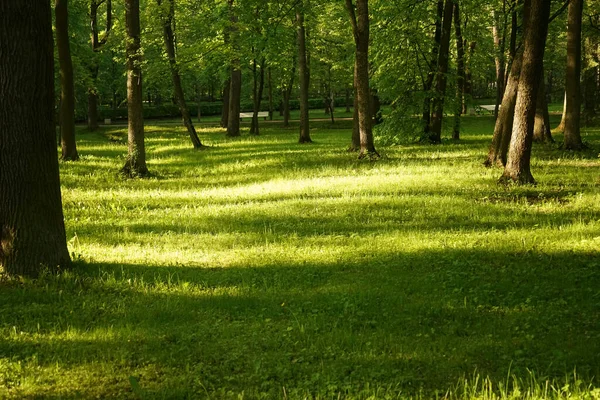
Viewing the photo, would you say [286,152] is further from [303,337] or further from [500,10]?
[303,337]

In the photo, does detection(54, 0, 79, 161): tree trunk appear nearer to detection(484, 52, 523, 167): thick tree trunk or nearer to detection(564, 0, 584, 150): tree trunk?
detection(484, 52, 523, 167): thick tree trunk

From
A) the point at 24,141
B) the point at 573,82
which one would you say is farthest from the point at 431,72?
the point at 24,141

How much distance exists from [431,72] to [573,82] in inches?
255

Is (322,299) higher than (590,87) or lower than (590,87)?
lower

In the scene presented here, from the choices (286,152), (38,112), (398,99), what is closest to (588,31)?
(398,99)

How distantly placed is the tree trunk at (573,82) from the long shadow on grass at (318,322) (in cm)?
1431

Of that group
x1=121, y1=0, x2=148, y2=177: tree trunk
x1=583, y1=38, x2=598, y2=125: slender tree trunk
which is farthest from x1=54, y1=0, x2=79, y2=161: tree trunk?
x1=583, y1=38, x2=598, y2=125: slender tree trunk

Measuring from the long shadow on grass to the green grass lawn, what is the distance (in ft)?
0.07

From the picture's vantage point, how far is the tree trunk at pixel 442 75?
26.3 meters

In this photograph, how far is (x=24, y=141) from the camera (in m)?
8.09

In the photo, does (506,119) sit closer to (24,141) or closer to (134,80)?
(134,80)

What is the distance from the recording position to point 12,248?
8.04 metres

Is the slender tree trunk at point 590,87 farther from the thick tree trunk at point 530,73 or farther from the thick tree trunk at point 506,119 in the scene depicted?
the thick tree trunk at point 530,73

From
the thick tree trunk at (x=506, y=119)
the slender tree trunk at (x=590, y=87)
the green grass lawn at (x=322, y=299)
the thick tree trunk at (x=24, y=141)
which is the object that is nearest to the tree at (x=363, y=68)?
the thick tree trunk at (x=506, y=119)
